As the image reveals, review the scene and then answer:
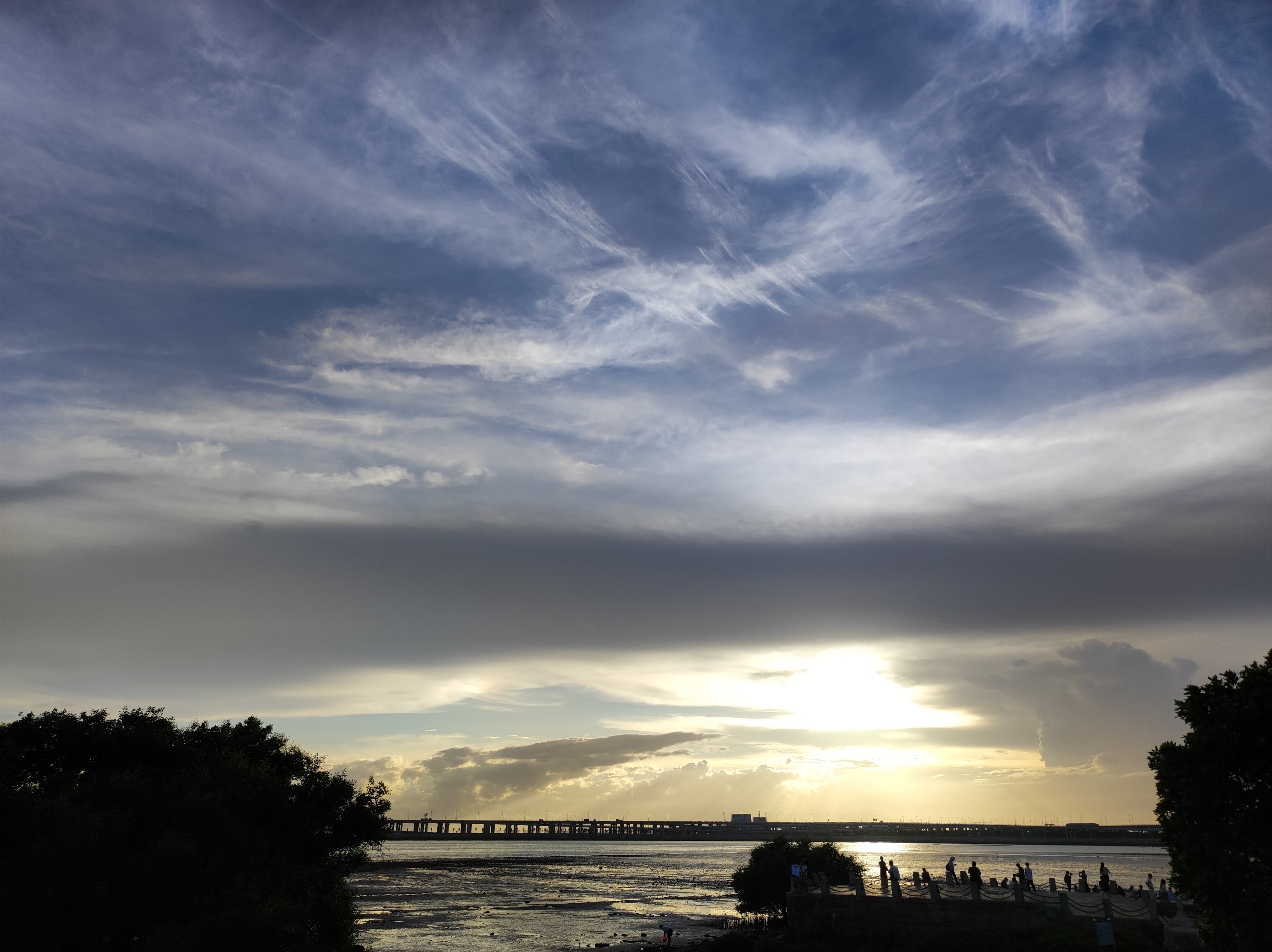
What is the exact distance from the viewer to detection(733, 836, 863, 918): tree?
74.3 meters

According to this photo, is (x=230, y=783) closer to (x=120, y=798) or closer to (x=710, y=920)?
(x=120, y=798)

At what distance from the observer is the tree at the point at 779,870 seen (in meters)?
74.3

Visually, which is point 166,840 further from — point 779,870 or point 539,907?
point 539,907

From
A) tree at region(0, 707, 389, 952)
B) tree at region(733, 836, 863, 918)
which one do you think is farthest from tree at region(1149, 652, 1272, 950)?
tree at region(733, 836, 863, 918)

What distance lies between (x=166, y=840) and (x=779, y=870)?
195 feet

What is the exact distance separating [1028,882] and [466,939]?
52.0 meters

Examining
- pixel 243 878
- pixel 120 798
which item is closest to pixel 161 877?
pixel 243 878

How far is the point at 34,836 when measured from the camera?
101ft

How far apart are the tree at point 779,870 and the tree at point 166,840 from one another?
4624cm

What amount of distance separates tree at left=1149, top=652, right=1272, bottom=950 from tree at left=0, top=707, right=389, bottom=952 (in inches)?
1247

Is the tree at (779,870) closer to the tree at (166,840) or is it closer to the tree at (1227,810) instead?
the tree at (166,840)

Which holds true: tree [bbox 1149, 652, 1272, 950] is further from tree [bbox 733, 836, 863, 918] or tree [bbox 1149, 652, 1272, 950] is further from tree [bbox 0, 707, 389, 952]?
tree [bbox 733, 836, 863, 918]

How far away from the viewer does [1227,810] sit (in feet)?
73.2

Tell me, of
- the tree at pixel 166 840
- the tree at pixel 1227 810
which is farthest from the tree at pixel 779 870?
the tree at pixel 1227 810
